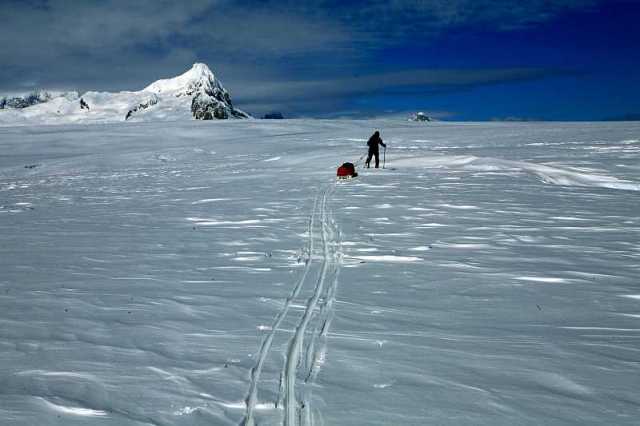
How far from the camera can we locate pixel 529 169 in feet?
66.5

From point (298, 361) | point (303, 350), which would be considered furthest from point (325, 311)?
point (298, 361)

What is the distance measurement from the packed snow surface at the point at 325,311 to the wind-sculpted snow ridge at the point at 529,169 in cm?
354

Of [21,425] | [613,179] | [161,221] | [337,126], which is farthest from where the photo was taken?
[337,126]

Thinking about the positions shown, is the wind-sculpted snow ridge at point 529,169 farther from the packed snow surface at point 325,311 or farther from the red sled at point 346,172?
the red sled at point 346,172

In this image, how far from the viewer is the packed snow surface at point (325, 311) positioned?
135 inches

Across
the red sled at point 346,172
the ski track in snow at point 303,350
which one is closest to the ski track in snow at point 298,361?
the ski track in snow at point 303,350

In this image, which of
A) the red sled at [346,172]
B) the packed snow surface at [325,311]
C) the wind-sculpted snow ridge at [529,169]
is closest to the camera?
the packed snow surface at [325,311]

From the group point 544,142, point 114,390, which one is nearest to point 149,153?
point 544,142

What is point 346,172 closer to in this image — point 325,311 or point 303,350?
point 325,311

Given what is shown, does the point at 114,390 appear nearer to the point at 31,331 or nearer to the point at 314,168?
the point at 31,331

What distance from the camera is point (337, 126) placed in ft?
185

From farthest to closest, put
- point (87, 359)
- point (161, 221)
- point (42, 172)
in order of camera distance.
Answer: point (42, 172), point (161, 221), point (87, 359)

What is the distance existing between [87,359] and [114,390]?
2.13 feet

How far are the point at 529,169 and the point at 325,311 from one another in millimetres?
16974
